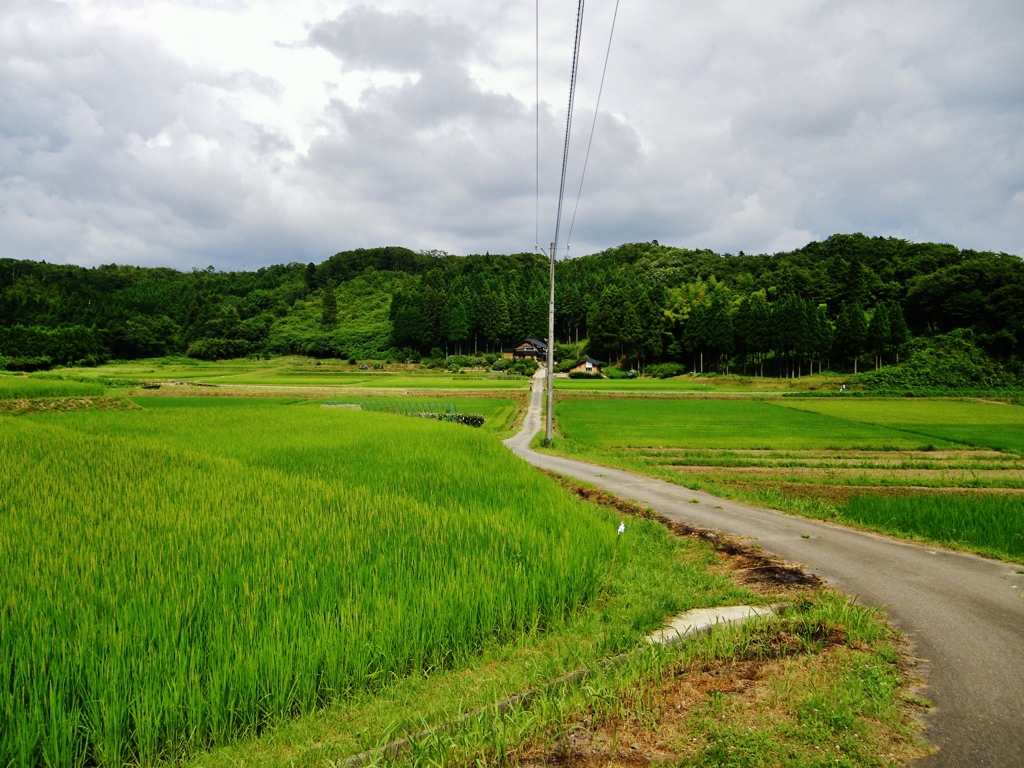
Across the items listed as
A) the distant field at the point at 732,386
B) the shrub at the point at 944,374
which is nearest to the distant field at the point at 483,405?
the distant field at the point at 732,386

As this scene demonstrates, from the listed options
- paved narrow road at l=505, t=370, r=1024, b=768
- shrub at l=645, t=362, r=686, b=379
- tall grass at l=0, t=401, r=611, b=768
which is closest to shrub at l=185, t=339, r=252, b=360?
shrub at l=645, t=362, r=686, b=379

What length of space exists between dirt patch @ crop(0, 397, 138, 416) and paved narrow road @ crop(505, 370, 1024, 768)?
2750 cm

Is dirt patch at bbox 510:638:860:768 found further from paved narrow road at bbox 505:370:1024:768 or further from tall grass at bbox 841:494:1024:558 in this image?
tall grass at bbox 841:494:1024:558

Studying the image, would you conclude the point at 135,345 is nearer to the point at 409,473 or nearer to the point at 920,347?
the point at 409,473

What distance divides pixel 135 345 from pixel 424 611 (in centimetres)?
11032

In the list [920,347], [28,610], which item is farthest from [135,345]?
[920,347]

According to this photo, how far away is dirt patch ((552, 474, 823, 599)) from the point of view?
23.1ft

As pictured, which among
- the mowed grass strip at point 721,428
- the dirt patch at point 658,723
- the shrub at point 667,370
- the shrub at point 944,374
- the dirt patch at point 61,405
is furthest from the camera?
the shrub at point 667,370

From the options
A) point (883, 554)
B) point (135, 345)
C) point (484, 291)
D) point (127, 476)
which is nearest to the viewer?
point (883, 554)

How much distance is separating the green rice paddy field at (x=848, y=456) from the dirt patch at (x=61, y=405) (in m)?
22.4

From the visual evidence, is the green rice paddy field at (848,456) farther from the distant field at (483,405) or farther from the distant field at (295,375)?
the distant field at (295,375)

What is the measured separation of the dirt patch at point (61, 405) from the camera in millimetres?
24625

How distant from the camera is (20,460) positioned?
1045 centimetres

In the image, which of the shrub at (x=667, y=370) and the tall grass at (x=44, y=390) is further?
the shrub at (x=667, y=370)
